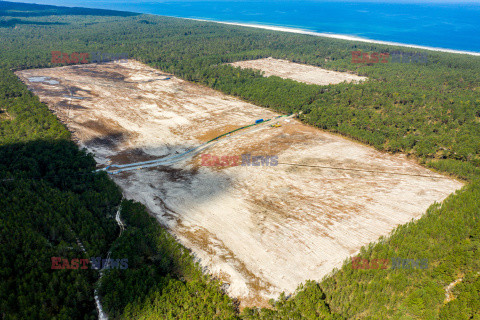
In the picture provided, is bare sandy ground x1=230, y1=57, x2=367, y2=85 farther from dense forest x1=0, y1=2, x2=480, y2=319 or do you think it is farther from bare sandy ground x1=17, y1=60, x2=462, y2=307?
bare sandy ground x1=17, y1=60, x2=462, y2=307

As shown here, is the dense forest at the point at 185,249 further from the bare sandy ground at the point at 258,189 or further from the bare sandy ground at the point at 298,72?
the bare sandy ground at the point at 298,72

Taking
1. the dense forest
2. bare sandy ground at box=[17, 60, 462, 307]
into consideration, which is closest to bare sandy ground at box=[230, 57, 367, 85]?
the dense forest

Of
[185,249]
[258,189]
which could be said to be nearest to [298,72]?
[258,189]

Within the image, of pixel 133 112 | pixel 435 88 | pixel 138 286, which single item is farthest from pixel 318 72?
pixel 138 286

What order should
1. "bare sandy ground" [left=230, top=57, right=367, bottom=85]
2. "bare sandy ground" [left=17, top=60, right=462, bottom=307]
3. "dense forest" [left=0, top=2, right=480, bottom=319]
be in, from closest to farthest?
"dense forest" [left=0, top=2, right=480, bottom=319] → "bare sandy ground" [left=17, top=60, right=462, bottom=307] → "bare sandy ground" [left=230, top=57, right=367, bottom=85]

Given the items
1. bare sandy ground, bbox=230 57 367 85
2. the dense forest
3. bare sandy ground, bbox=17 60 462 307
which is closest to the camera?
the dense forest

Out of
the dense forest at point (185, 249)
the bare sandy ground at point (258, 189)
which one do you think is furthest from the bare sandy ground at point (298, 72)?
the bare sandy ground at point (258, 189)

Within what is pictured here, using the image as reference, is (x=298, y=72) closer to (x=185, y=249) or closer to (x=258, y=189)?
(x=258, y=189)

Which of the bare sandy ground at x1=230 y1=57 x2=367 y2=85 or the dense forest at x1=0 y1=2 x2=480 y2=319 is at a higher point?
the bare sandy ground at x1=230 y1=57 x2=367 y2=85
